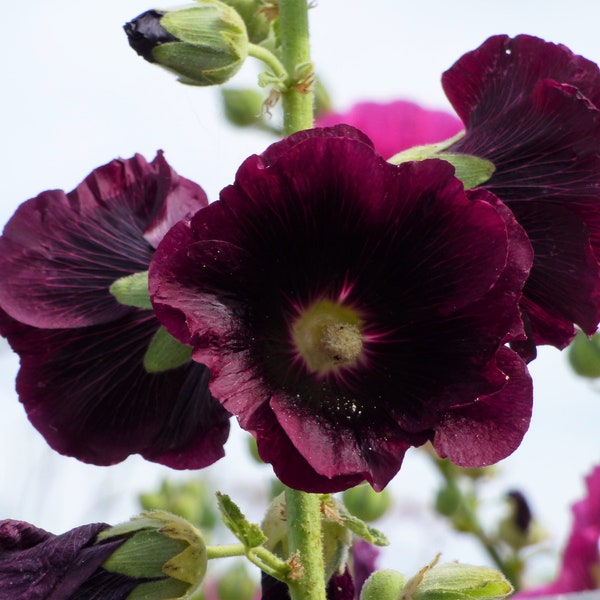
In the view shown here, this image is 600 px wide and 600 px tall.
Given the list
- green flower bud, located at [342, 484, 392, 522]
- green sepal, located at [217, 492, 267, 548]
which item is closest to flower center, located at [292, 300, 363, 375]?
green sepal, located at [217, 492, 267, 548]

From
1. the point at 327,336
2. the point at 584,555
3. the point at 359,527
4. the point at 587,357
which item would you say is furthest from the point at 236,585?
the point at 327,336

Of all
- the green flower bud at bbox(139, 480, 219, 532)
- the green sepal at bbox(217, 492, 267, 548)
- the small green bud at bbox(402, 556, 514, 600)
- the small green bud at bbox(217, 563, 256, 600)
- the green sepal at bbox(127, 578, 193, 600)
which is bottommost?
the small green bud at bbox(217, 563, 256, 600)

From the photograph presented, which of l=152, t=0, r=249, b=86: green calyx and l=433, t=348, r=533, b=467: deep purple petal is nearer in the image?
l=433, t=348, r=533, b=467: deep purple petal

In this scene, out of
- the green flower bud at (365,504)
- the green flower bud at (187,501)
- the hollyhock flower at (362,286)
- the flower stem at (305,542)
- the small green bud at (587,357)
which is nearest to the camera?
the hollyhock flower at (362,286)

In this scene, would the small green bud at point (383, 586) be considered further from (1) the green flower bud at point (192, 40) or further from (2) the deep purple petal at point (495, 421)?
(1) the green flower bud at point (192, 40)

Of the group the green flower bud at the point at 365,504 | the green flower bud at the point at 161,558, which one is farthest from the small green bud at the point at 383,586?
the green flower bud at the point at 365,504

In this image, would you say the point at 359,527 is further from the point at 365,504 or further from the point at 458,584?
the point at 365,504

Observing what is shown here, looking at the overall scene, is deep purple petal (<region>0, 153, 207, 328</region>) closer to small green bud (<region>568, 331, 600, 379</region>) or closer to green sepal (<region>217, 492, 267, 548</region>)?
green sepal (<region>217, 492, 267, 548</region>)
